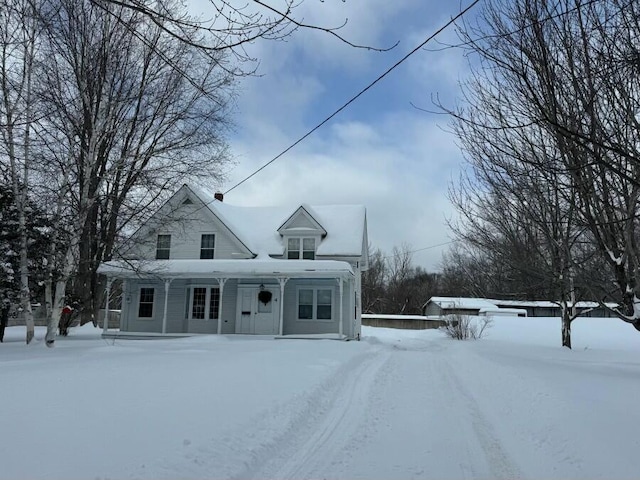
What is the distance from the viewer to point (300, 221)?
23422mm

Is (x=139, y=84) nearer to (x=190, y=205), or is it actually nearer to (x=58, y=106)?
(x=58, y=106)

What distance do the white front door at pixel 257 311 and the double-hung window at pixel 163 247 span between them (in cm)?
446

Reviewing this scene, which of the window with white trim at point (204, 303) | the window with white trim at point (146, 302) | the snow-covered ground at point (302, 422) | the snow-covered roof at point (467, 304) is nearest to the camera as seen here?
the snow-covered ground at point (302, 422)

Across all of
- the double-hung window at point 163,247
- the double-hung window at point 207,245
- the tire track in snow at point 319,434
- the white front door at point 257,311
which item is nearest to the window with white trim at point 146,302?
the double-hung window at point 163,247

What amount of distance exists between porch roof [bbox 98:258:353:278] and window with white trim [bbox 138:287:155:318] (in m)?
1.87

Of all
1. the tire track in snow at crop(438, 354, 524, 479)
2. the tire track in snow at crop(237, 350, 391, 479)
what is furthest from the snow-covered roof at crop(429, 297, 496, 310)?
the tire track in snow at crop(237, 350, 391, 479)

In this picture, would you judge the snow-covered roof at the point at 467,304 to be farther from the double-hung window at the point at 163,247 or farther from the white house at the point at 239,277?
the double-hung window at the point at 163,247

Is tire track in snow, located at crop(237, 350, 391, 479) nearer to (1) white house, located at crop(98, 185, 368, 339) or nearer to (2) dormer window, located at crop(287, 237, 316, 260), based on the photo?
→ (1) white house, located at crop(98, 185, 368, 339)

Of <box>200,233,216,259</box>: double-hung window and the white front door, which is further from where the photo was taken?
<box>200,233,216,259</box>: double-hung window

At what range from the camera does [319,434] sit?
18.0 ft

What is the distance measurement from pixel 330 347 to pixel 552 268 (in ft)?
23.6

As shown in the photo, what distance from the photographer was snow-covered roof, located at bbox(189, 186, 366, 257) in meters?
22.9

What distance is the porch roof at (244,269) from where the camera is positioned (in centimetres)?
1966

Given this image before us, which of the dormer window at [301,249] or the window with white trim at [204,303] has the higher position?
the dormer window at [301,249]
